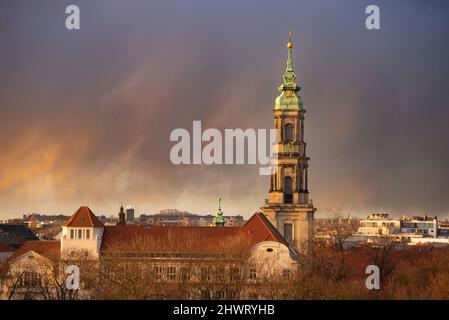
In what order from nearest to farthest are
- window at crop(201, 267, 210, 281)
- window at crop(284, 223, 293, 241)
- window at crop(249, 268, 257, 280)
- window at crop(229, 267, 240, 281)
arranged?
window at crop(201, 267, 210, 281) < window at crop(229, 267, 240, 281) < window at crop(249, 268, 257, 280) < window at crop(284, 223, 293, 241)

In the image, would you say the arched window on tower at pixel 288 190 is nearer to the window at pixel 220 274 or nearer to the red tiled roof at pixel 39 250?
the red tiled roof at pixel 39 250

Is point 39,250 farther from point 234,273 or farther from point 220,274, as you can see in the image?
point 234,273

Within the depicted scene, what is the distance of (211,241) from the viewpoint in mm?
106250

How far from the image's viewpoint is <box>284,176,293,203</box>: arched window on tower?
130 metres

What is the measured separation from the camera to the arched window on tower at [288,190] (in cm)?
13025

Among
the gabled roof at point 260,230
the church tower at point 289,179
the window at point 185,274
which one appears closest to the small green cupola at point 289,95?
the church tower at point 289,179

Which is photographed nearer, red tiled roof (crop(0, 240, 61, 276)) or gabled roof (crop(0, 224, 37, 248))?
red tiled roof (crop(0, 240, 61, 276))

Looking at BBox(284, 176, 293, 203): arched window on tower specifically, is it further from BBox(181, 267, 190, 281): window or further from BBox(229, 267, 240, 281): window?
BBox(229, 267, 240, 281): window

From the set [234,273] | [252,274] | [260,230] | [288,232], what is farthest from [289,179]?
[234,273]

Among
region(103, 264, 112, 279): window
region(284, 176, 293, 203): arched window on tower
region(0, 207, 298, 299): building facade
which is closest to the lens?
region(0, 207, 298, 299): building facade

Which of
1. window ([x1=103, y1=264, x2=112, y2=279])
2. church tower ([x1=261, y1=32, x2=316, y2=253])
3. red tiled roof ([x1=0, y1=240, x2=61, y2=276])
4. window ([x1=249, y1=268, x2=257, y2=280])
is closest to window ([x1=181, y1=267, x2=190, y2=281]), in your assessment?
window ([x1=249, y1=268, x2=257, y2=280])

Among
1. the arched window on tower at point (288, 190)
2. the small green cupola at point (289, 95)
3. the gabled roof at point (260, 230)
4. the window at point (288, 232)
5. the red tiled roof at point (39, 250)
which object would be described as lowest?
the red tiled roof at point (39, 250)
